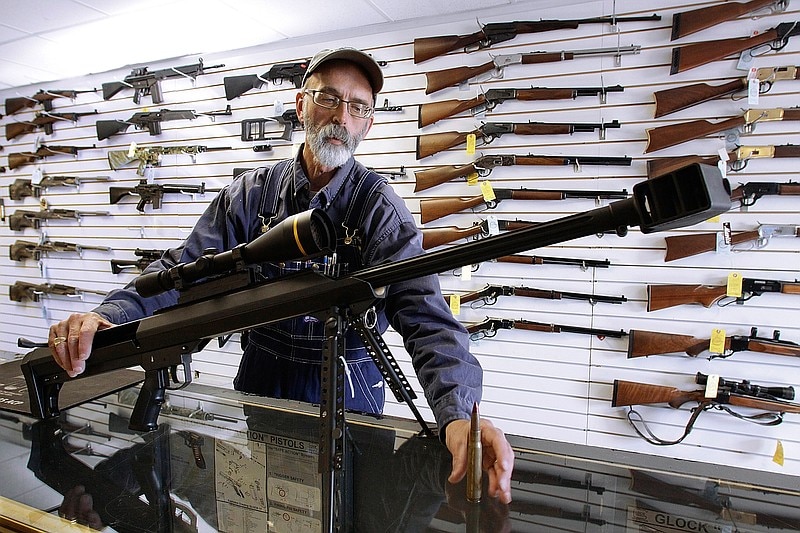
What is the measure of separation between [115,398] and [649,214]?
1.61m

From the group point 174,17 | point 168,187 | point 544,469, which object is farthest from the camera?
point 168,187

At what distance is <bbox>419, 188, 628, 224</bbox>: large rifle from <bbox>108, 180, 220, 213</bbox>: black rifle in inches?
84.7

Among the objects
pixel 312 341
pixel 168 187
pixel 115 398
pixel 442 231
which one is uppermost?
pixel 168 187

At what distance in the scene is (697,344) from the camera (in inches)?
121

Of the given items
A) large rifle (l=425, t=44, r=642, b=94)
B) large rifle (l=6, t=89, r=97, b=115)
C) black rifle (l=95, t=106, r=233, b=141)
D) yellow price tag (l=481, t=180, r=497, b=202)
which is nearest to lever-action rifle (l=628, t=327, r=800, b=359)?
yellow price tag (l=481, t=180, r=497, b=202)

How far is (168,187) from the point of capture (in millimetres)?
4656

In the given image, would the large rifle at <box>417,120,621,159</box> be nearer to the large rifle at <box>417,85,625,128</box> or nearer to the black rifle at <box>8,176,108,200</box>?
the large rifle at <box>417,85,625,128</box>

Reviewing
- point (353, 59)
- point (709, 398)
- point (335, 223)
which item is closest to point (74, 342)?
point (335, 223)

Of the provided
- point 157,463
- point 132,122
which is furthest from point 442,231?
point 132,122

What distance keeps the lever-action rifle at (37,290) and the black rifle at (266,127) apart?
8.79ft

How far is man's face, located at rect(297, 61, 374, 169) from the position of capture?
1.75 m

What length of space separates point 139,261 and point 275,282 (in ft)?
14.7

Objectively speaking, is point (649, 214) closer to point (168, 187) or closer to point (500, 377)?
point (500, 377)

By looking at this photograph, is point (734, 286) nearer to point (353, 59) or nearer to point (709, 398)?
point (709, 398)
